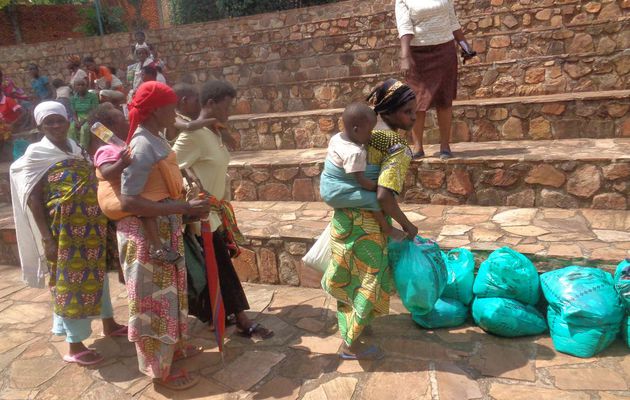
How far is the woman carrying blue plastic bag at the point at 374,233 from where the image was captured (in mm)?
2527

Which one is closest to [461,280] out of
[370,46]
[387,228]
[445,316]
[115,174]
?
[445,316]

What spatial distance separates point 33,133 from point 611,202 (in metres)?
8.86

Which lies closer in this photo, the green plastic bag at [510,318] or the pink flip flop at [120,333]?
the green plastic bag at [510,318]

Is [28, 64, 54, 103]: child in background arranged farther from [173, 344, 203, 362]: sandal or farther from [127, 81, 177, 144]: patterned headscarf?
[127, 81, 177, 144]: patterned headscarf

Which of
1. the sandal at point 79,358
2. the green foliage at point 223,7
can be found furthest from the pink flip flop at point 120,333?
the green foliage at point 223,7

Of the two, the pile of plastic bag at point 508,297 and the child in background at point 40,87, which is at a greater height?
the child in background at point 40,87

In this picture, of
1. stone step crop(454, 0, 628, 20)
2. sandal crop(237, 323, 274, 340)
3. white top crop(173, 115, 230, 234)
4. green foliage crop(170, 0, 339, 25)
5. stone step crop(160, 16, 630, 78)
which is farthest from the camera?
green foliage crop(170, 0, 339, 25)

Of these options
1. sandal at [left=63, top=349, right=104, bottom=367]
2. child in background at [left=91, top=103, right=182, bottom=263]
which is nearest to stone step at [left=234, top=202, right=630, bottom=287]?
sandal at [left=63, top=349, right=104, bottom=367]

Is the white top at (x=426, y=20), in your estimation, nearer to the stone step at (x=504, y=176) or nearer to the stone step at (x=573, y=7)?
the stone step at (x=504, y=176)

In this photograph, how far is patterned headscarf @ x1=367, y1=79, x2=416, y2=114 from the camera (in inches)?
99.3

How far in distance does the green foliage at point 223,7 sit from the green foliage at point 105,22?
2714 millimetres

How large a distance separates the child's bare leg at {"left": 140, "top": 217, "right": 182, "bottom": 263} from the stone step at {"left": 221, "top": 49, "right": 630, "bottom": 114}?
15.8ft

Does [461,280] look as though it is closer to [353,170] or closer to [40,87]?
[353,170]

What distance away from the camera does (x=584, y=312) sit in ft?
8.76
